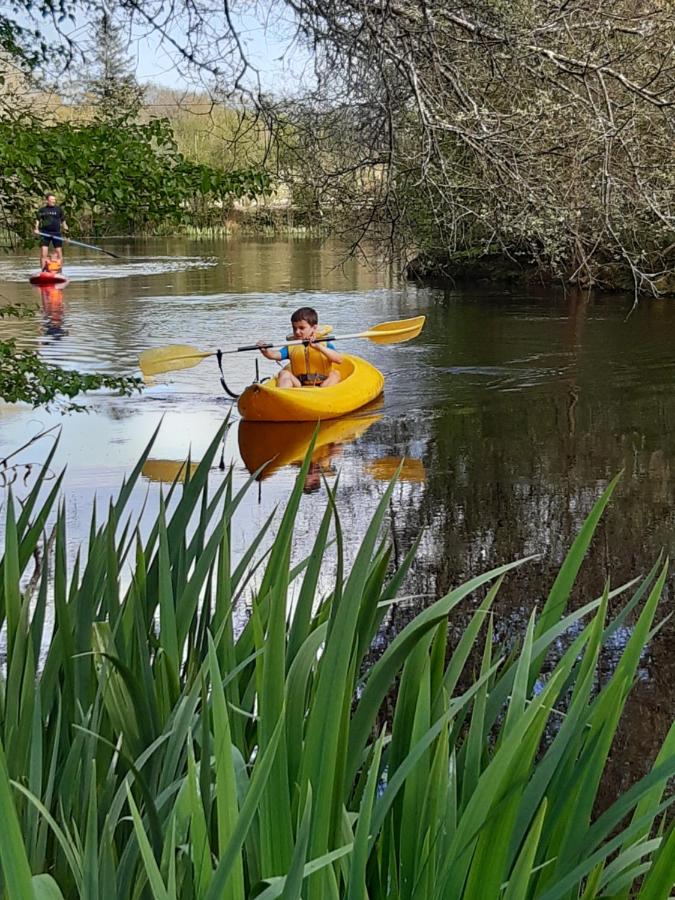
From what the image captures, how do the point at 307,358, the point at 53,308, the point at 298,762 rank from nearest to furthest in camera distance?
the point at 298,762
the point at 307,358
the point at 53,308

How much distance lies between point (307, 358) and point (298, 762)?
29.5ft

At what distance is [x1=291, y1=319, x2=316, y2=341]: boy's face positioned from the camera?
9945mm

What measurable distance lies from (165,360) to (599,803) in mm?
7229

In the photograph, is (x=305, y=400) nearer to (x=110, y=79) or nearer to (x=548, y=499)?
(x=548, y=499)

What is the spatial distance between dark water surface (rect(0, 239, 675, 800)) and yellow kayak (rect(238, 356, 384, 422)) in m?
0.18

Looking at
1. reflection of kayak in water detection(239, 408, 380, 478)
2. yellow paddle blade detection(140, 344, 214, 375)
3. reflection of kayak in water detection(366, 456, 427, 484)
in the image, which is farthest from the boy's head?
reflection of kayak in water detection(366, 456, 427, 484)

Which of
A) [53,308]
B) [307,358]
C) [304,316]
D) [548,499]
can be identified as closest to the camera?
[548,499]

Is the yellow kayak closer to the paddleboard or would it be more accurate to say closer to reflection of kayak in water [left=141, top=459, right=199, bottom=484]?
reflection of kayak in water [left=141, top=459, right=199, bottom=484]

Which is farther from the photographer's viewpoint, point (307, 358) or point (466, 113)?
point (307, 358)

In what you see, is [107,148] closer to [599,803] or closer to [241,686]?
[599,803]

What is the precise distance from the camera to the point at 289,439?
918 centimetres

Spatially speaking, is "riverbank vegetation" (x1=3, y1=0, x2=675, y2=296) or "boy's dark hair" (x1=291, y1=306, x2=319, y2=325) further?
"boy's dark hair" (x1=291, y1=306, x2=319, y2=325)

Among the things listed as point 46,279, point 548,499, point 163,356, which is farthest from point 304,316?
point 46,279

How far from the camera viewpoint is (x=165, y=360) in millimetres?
10055
